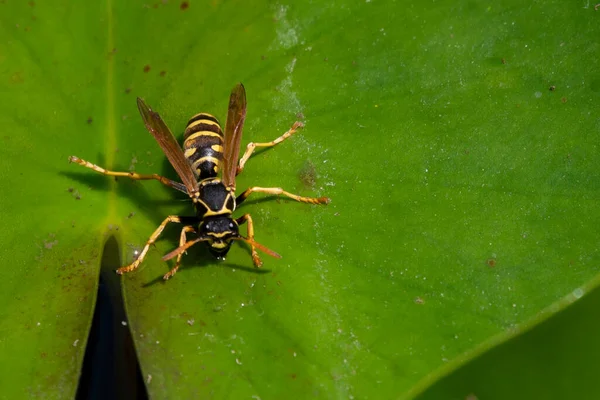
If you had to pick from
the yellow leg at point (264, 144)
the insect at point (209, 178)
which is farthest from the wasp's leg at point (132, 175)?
the yellow leg at point (264, 144)

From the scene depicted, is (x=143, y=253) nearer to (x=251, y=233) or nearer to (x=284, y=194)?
(x=251, y=233)

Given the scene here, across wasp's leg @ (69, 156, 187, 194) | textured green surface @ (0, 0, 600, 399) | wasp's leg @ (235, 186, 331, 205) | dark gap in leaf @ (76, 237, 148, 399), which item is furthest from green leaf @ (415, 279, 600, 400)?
wasp's leg @ (69, 156, 187, 194)

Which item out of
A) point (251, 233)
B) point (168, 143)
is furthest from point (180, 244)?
point (168, 143)

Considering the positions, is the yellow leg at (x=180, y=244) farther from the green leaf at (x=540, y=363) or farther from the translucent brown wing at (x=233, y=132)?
the green leaf at (x=540, y=363)

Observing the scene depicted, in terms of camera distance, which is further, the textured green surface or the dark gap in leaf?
the dark gap in leaf

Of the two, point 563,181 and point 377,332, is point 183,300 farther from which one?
point 563,181

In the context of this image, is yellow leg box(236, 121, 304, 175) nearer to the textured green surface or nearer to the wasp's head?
the textured green surface
